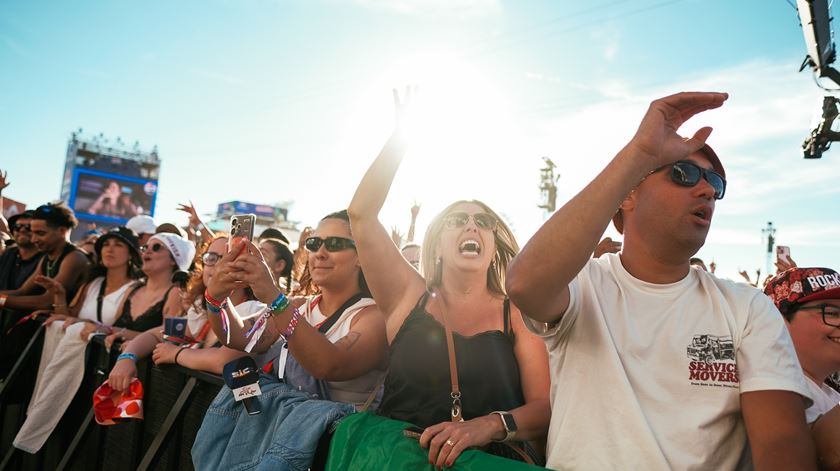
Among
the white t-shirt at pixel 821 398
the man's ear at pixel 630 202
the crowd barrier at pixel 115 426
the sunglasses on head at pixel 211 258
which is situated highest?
the man's ear at pixel 630 202

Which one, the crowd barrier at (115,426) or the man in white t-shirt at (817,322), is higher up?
the man in white t-shirt at (817,322)

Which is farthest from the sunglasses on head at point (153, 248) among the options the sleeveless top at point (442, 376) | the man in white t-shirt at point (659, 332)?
the man in white t-shirt at point (659, 332)

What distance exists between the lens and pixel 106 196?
46656mm

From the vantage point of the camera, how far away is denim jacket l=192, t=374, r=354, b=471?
6.67 feet

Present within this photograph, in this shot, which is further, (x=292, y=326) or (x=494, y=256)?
(x=494, y=256)

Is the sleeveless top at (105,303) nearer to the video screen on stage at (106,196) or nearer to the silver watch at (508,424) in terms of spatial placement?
the silver watch at (508,424)

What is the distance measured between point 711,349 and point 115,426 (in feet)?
12.4

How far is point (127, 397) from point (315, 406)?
76.5 inches

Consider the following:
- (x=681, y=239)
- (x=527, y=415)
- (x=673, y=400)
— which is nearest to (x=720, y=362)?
(x=673, y=400)

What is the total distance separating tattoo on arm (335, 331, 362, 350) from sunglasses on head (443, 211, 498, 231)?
27.9 inches

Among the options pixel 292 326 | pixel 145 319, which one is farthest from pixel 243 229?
pixel 145 319

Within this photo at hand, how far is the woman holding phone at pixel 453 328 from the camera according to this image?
2.03 m

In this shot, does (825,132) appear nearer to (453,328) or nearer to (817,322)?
(817,322)

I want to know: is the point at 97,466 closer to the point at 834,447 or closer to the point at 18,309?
the point at 18,309
